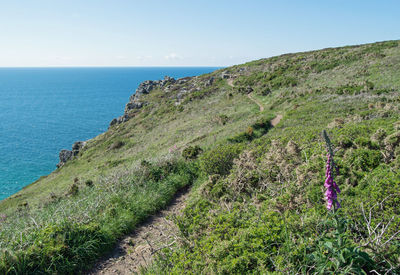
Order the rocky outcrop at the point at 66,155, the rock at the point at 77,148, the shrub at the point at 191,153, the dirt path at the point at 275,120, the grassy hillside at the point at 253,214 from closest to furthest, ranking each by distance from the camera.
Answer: the grassy hillside at the point at 253,214, the shrub at the point at 191,153, the dirt path at the point at 275,120, the rocky outcrop at the point at 66,155, the rock at the point at 77,148

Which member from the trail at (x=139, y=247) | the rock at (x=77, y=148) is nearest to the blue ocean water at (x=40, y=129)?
the rock at (x=77, y=148)

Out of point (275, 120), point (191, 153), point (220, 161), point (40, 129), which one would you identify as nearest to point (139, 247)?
point (220, 161)

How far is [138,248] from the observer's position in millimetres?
6957

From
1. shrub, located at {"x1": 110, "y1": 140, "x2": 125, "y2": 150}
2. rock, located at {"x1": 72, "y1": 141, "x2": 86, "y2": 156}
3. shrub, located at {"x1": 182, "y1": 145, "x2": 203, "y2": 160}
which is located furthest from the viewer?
rock, located at {"x1": 72, "y1": 141, "x2": 86, "y2": 156}

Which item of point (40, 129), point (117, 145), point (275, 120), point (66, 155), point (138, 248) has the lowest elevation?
point (66, 155)

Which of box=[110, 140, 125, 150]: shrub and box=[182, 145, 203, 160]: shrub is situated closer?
box=[182, 145, 203, 160]: shrub

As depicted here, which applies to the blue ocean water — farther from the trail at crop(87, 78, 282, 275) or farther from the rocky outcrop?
the trail at crop(87, 78, 282, 275)

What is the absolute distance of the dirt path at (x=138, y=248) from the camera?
625cm

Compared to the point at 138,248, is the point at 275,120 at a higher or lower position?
higher

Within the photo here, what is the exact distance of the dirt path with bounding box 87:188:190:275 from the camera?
6.25 m

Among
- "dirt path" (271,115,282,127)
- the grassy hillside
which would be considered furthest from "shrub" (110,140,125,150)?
the grassy hillside

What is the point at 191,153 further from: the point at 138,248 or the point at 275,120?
the point at 275,120

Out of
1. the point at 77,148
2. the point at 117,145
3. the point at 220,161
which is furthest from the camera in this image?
the point at 77,148

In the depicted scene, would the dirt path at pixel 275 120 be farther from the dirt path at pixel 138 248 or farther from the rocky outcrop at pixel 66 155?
the rocky outcrop at pixel 66 155
